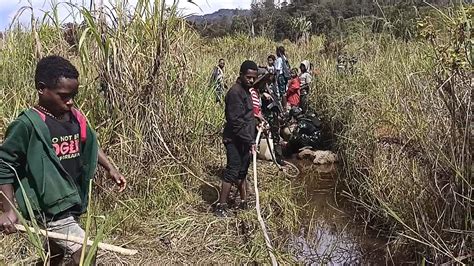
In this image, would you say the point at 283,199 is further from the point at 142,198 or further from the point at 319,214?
the point at 142,198

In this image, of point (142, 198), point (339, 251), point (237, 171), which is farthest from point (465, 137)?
point (142, 198)

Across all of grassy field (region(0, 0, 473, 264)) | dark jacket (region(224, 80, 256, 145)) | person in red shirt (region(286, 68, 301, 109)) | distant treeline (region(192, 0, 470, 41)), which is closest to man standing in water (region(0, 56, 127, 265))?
grassy field (region(0, 0, 473, 264))

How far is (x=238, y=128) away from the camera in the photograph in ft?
16.7

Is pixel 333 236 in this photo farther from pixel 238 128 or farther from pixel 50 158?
pixel 50 158

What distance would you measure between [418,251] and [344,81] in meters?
5.12

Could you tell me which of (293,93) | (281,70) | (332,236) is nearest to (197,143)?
(332,236)

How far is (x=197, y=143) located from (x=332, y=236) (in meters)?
1.77

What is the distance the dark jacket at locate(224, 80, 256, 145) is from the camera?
5082 mm

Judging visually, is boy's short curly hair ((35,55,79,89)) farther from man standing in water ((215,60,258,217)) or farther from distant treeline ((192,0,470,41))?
man standing in water ((215,60,258,217))

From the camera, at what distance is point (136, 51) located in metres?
4.99

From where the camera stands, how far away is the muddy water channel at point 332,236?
4709mm

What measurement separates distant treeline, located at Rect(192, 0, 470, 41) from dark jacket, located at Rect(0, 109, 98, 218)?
237 cm

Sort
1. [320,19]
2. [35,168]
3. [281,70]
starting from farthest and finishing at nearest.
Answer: [320,19] → [281,70] → [35,168]

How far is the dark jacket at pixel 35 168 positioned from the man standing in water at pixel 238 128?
2475 mm
